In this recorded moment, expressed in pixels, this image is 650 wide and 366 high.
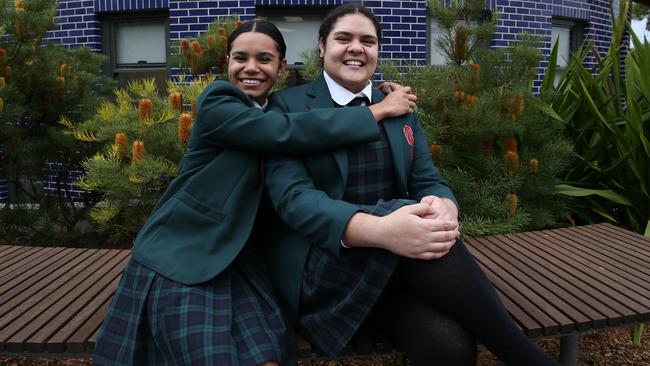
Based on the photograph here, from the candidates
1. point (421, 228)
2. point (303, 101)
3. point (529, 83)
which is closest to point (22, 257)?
point (303, 101)

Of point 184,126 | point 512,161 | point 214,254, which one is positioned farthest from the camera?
point 512,161

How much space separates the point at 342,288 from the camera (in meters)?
1.68

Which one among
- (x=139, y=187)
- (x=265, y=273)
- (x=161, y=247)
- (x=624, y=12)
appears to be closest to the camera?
(x=161, y=247)

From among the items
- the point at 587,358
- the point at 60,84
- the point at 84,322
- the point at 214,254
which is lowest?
the point at 587,358

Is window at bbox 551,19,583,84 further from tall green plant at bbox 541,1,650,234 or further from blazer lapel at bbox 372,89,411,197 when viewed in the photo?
blazer lapel at bbox 372,89,411,197

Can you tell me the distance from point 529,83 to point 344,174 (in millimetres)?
2226

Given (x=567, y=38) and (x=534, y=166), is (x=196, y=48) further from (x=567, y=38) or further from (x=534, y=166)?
(x=567, y=38)

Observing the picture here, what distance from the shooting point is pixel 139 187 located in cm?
296

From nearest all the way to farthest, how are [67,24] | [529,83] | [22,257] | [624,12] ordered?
[22,257] → [529,83] → [624,12] → [67,24]

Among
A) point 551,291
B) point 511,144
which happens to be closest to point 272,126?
point 551,291

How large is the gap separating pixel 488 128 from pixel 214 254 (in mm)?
2010

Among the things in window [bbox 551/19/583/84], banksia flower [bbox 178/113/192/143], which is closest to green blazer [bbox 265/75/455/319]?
banksia flower [bbox 178/113/192/143]

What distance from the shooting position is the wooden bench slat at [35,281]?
6.49 feet

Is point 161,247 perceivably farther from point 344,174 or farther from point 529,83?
point 529,83
